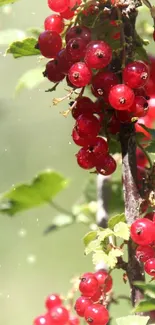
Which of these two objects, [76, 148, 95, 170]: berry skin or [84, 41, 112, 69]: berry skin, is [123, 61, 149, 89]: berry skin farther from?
[76, 148, 95, 170]: berry skin

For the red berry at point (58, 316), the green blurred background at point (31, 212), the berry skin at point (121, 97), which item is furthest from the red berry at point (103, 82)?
the green blurred background at point (31, 212)

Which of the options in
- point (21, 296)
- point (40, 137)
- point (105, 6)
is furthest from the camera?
point (40, 137)

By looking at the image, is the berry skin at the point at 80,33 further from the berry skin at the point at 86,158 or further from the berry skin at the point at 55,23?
the berry skin at the point at 86,158

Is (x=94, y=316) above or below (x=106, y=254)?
below

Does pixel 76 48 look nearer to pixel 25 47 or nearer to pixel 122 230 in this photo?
pixel 25 47

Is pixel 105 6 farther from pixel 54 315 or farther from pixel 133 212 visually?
pixel 54 315

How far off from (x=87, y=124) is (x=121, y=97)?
96 millimetres

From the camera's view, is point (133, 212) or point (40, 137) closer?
point (133, 212)

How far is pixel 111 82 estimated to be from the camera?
45.9 inches

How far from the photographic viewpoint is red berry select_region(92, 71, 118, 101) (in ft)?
3.81

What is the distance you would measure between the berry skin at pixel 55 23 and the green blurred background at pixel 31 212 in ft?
6.79

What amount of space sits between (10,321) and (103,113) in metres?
2.17

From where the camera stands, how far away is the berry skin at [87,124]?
3.90 feet

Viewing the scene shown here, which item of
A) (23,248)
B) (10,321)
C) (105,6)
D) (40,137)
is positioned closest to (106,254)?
(105,6)
